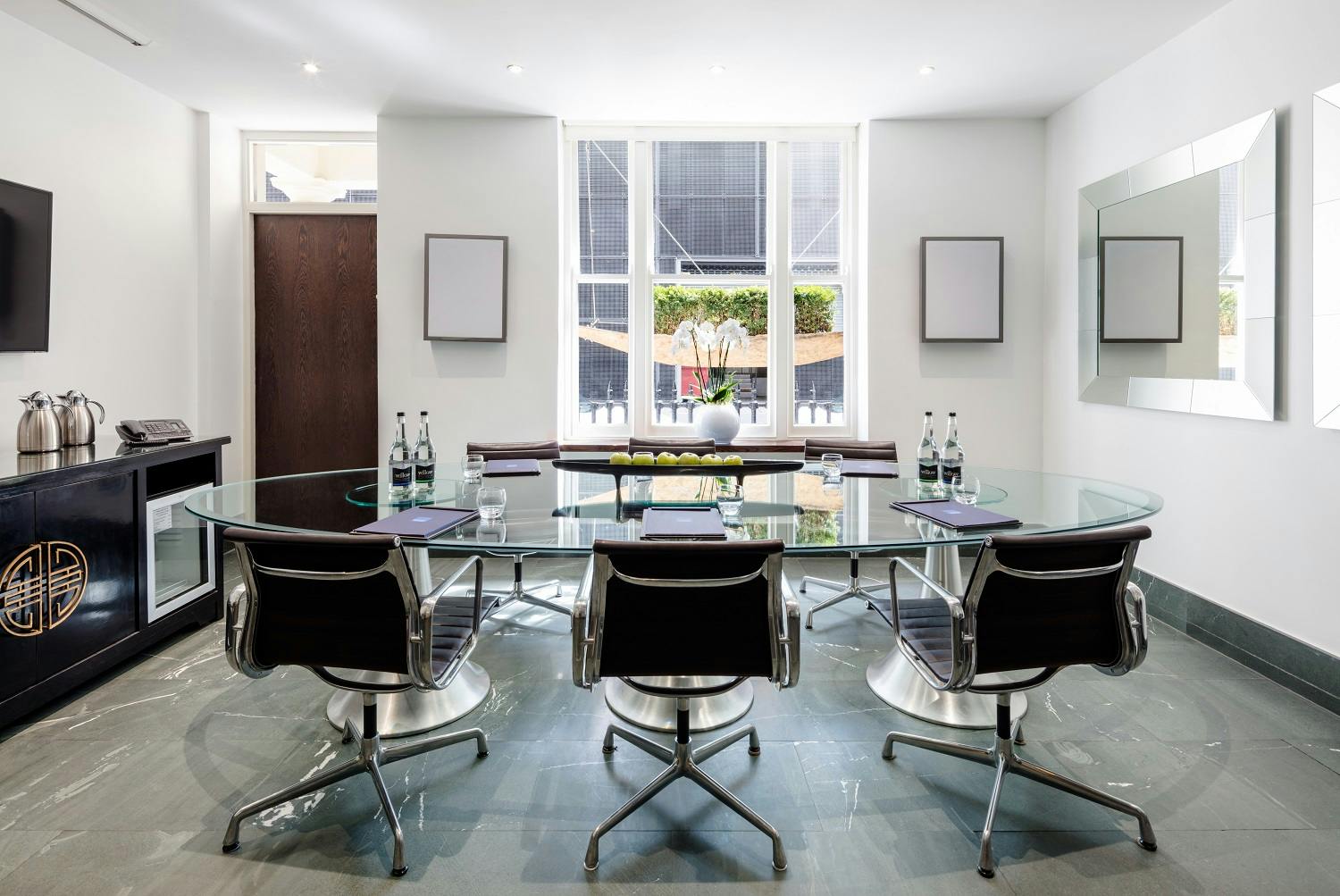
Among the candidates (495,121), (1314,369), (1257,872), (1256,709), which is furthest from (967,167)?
(1257,872)

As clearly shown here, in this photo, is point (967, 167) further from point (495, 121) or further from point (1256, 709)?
point (1256, 709)

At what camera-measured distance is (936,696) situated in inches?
107

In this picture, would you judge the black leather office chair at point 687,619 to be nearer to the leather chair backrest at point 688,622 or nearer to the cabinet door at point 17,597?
the leather chair backrest at point 688,622

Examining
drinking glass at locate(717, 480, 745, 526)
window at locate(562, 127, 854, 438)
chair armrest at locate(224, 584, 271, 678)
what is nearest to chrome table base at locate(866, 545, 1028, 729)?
drinking glass at locate(717, 480, 745, 526)

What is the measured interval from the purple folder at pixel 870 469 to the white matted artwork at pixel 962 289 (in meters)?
1.76

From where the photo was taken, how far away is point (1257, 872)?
185 centimetres

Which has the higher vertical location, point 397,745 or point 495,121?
point 495,121

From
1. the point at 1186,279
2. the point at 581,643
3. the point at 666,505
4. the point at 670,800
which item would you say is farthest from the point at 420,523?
the point at 1186,279

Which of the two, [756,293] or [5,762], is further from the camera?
[756,293]

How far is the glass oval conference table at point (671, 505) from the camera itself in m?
2.07

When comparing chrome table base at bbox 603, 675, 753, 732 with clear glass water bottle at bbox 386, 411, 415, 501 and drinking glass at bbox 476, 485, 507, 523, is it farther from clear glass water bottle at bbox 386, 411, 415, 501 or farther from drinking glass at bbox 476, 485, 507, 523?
clear glass water bottle at bbox 386, 411, 415, 501

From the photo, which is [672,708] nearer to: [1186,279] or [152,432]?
[152,432]

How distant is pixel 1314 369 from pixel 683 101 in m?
3.44

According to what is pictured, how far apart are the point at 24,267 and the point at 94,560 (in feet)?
4.84
